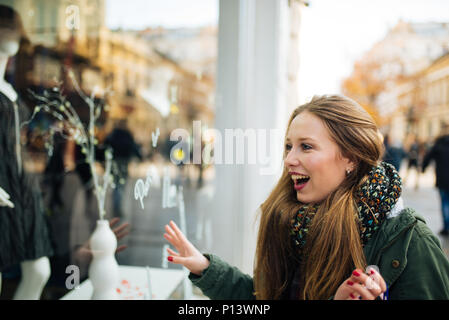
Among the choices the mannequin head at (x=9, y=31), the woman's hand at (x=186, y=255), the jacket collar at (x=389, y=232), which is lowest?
the woman's hand at (x=186, y=255)

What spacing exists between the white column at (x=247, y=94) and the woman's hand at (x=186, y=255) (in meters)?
0.71

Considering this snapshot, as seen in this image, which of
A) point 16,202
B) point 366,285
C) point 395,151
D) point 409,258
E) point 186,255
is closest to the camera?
point 366,285

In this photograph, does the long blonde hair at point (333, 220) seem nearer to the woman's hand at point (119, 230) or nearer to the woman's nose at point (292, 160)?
the woman's nose at point (292, 160)

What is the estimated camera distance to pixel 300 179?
4.42 feet

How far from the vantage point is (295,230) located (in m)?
1.31

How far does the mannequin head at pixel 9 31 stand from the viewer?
76.9 inches

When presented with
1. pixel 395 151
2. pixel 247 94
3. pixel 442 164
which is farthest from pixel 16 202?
pixel 442 164

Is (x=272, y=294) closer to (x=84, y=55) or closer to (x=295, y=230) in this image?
(x=295, y=230)

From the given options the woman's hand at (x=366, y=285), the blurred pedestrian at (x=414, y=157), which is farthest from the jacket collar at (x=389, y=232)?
the blurred pedestrian at (x=414, y=157)

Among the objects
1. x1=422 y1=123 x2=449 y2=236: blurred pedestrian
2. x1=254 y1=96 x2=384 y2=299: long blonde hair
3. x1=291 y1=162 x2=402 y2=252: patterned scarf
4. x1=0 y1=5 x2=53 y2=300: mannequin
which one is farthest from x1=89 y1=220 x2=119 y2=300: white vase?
x1=422 y1=123 x2=449 y2=236: blurred pedestrian

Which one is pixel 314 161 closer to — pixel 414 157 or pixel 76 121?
pixel 414 157

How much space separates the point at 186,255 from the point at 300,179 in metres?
0.53

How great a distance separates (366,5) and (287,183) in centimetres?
116

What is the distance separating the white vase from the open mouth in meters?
1.17
